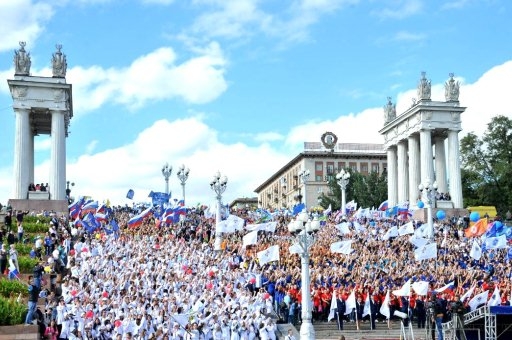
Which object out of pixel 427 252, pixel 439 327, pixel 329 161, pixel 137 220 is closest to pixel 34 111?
pixel 137 220

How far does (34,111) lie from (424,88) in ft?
100

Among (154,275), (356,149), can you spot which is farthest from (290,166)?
(154,275)

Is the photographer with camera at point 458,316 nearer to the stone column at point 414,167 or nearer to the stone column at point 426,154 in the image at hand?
the stone column at point 426,154

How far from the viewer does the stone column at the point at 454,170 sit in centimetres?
6281

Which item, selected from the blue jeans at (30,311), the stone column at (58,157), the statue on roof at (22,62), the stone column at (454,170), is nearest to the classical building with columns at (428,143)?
the stone column at (454,170)

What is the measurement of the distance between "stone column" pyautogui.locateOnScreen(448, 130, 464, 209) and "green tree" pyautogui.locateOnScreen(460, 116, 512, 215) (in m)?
11.9

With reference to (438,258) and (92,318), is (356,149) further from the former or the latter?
(92,318)

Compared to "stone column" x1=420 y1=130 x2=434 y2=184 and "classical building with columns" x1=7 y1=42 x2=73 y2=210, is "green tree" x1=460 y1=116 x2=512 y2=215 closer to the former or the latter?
"stone column" x1=420 y1=130 x2=434 y2=184

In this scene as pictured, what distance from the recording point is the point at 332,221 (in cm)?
4916

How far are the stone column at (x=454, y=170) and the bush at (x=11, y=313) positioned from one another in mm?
44873

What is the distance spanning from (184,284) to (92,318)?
5.02 metres

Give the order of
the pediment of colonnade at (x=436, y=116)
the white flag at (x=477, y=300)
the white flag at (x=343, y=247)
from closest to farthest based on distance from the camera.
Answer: the white flag at (x=477, y=300), the white flag at (x=343, y=247), the pediment of colonnade at (x=436, y=116)

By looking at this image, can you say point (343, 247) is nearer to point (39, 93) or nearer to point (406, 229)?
point (406, 229)

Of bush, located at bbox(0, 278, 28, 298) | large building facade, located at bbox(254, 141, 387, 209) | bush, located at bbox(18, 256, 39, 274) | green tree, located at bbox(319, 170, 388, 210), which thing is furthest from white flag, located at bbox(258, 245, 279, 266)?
large building facade, located at bbox(254, 141, 387, 209)
